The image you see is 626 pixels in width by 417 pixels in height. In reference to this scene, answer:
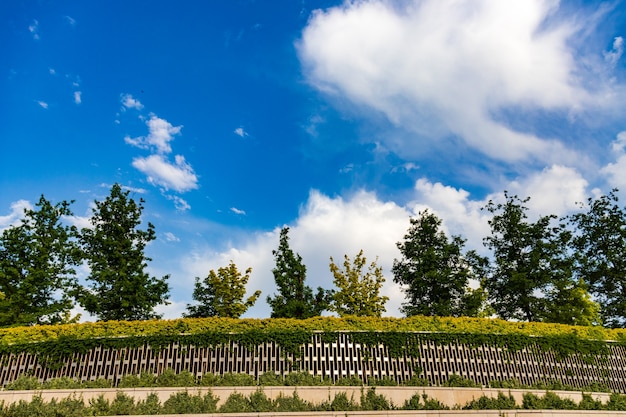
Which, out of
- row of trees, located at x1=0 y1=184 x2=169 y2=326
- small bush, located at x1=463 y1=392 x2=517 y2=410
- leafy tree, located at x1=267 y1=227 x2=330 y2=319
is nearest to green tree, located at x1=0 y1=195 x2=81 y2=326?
row of trees, located at x1=0 y1=184 x2=169 y2=326

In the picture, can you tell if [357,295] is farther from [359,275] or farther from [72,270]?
[72,270]

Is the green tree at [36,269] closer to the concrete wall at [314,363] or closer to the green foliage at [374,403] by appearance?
the concrete wall at [314,363]

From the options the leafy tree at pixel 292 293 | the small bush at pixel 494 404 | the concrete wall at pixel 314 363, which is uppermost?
the leafy tree at pixel 292 293

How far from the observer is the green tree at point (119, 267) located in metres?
23.7

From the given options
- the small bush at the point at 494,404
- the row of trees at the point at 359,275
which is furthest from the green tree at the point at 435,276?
the small bush at the point at 494,404

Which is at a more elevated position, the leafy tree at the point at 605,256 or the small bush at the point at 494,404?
the leafy tree at the point at 605,256

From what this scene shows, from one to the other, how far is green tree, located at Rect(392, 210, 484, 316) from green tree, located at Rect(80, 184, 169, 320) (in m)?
15.1

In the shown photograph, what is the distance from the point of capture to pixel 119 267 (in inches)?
968

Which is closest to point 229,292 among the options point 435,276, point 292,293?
point 292,293

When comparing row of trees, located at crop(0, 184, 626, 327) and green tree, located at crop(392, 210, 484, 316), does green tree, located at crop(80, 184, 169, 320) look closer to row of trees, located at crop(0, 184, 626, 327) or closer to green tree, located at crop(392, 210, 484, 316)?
row of trees, located at crop(0, 184, 626, 327)

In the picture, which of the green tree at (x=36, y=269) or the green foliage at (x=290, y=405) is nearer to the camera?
the green foliage at (x=290, y=405)

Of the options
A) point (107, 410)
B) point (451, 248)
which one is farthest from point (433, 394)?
point (451, 248)

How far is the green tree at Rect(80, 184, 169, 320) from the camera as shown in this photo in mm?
23688

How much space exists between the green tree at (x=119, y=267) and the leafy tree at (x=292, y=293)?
659 cm
